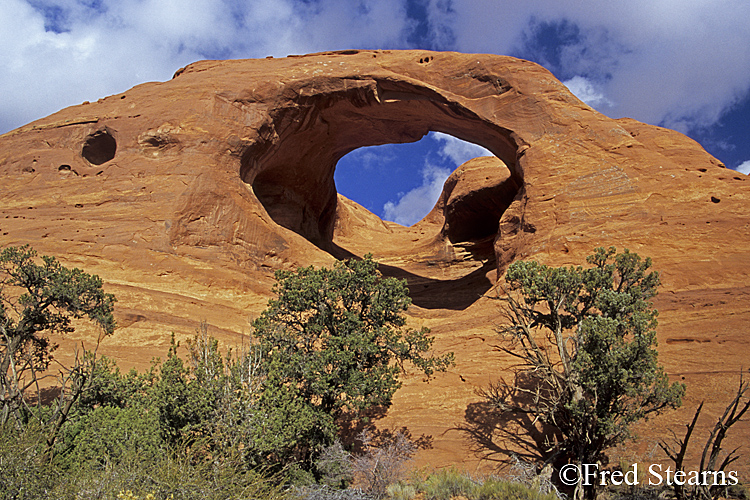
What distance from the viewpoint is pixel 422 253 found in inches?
1312

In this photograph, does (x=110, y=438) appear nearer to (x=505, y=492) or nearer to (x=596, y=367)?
(x=505, y=492)

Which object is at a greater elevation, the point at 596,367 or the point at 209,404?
the point at 596,367

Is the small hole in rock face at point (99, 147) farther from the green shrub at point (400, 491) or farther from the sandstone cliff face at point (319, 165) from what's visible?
the green shrub at point (400, 491)

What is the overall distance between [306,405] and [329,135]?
15580mm

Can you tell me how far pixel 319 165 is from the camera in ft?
84.0

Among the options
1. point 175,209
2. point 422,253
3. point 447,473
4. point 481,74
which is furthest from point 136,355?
point 422,253

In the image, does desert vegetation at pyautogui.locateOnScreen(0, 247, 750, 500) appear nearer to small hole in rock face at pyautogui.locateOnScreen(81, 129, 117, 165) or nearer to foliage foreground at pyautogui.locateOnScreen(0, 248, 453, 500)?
foliage foreground at pyautogui.locateOnScreen(0, 248, 453, 500)

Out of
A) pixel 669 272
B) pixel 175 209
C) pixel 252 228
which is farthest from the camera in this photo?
pixel 252 228

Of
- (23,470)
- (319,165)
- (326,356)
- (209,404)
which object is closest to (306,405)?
(326,356)

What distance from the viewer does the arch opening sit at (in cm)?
2128

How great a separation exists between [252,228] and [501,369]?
388 inches

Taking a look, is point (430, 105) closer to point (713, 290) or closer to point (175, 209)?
point (175, 209)

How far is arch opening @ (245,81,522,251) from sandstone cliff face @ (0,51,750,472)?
0.09 m

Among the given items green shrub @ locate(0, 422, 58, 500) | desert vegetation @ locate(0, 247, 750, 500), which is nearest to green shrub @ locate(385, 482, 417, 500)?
desert vegetation @ locate(0, 247, 750, 500)
